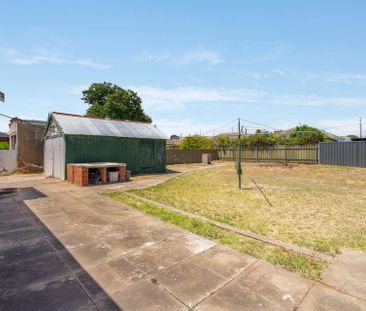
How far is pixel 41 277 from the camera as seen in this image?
10.7 feet

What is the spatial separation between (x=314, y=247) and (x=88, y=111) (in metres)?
35.3

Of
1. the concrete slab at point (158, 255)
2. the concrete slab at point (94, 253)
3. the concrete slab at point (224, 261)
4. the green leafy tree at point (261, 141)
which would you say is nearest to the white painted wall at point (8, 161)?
the concrete slab at point (94, 253)

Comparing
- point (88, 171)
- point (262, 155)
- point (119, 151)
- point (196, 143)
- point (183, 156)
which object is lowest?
point (88, 171)

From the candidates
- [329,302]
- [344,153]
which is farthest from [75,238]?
[344,153]

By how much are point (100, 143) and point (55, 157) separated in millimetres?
2946

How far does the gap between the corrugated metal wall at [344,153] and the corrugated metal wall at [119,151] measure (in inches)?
583

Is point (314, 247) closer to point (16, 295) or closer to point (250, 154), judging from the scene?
point (16, 295)

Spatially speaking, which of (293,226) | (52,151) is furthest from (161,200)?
(52,151)

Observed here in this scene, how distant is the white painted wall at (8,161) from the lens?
16702mm

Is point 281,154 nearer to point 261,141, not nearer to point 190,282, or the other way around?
point 261,141

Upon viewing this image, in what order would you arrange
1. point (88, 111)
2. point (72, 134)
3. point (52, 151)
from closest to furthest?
point (72, 134), point (52, 151), point (88, 111)

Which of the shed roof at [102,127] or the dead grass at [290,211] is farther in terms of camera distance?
the shed roof at [102,127]

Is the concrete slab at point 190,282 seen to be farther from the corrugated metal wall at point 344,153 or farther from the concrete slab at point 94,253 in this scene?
the corrugated metal wall at point 344,153

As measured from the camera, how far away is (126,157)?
15.4m
